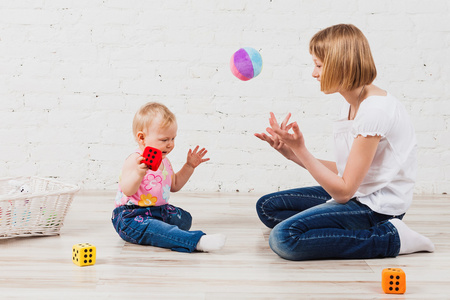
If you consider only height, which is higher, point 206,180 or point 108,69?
point 108,69

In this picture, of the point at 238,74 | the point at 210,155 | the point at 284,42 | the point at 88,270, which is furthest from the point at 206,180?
the point at 88,270

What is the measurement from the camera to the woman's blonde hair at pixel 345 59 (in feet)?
5.30

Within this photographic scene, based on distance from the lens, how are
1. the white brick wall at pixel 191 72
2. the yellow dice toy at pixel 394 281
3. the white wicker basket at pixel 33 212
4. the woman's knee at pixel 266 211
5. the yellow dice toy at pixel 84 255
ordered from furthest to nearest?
1. the white brick wall at pixel 191 72
2. the woman's knee at pixel 266 211
3. the white wicker basket at pixel 33 212
4. the yellow dice toy at pixel 84 255
5. the yellow dice toy at pixel 394 281

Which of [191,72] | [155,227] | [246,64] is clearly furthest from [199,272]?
[191,72]

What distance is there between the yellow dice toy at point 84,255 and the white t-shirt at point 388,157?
77cm

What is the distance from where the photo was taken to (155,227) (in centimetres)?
176

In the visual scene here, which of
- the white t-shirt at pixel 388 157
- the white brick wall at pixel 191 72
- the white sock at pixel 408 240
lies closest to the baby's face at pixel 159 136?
the white t-shirt at pixel 388 157

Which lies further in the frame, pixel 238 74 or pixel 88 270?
pixel 238 74

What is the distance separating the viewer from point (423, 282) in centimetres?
145

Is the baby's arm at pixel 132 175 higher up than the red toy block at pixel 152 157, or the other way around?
the red toy block at pixel 152 157

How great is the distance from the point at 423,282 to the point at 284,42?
1.57 meters

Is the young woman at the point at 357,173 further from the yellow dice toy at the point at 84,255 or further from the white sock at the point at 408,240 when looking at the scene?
the yellow dice toy at the point at 84,255

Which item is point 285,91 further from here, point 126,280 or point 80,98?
point 126,280

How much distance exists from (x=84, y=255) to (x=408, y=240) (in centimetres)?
89
